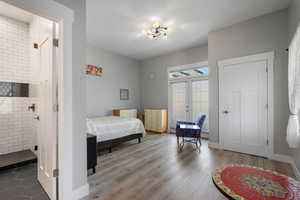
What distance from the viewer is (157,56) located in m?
6.03

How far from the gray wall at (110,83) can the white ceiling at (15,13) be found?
1.86m

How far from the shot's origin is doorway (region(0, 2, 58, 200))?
1987mm

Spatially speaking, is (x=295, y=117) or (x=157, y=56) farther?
(x=157, y=56)

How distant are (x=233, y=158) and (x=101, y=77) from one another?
4.66 meters

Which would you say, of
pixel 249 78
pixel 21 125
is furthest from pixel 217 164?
pixel 21 125

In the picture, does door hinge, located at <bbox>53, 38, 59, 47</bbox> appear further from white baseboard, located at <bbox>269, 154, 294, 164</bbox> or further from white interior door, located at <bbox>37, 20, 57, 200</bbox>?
white baseboard, located at <bbox>269, 154, 294, 164</bbox>

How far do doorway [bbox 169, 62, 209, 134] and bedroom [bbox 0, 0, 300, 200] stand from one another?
0.04m

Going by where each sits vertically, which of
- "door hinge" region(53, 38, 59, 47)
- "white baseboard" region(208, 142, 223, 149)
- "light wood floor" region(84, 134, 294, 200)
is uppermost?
"door hinge" region(53, 38, 59, 47)

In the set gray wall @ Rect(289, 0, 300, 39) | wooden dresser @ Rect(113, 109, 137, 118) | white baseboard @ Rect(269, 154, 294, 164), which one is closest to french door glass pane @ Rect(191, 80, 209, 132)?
white baseboard @ Rect(269, 154, 294, 164)

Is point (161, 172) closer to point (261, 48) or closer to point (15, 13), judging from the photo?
point (261, 48)

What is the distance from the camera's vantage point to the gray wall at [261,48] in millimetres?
2867

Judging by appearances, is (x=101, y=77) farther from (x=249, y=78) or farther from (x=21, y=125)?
(x=249, y=78)

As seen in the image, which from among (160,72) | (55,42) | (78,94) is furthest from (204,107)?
(55,42)

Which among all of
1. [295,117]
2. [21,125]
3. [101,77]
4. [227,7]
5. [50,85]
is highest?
[227,7]
